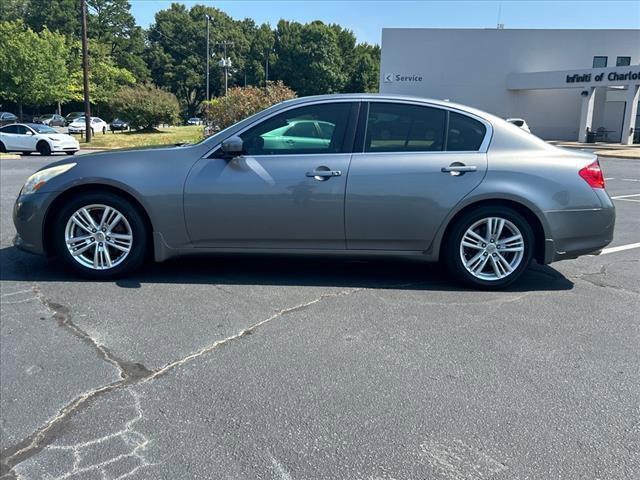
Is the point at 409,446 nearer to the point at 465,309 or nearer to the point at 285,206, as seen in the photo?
the point at 465,309

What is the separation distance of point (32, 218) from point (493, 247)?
3.99m

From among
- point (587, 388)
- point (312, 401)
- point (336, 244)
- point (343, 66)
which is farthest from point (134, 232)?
point (343, 66)

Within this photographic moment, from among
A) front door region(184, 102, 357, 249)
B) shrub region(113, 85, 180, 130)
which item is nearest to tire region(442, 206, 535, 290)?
front door region(184, 102, 357, 249)

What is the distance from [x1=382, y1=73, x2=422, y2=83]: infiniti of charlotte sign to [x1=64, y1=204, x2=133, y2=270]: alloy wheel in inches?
1422

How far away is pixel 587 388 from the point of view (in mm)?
2986

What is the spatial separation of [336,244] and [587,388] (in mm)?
2244

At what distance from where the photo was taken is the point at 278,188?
4.45m

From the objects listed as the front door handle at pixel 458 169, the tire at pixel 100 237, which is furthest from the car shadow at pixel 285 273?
the front door handle at pixel 458 169

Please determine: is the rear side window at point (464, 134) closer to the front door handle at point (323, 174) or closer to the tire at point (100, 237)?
the front door handle at point (323, 174)

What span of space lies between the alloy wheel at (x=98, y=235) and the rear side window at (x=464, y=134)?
9.51ft

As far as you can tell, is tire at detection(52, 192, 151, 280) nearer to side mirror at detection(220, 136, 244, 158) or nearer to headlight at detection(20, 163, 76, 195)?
headlight at detection(20, 163, 76, 195)

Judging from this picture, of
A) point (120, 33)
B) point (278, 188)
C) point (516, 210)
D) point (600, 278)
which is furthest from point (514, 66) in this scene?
point (120, 33)

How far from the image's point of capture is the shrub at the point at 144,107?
34.0m

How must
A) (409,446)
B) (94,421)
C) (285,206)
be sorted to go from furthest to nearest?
(285,206) < (94,421) < (409,446)
